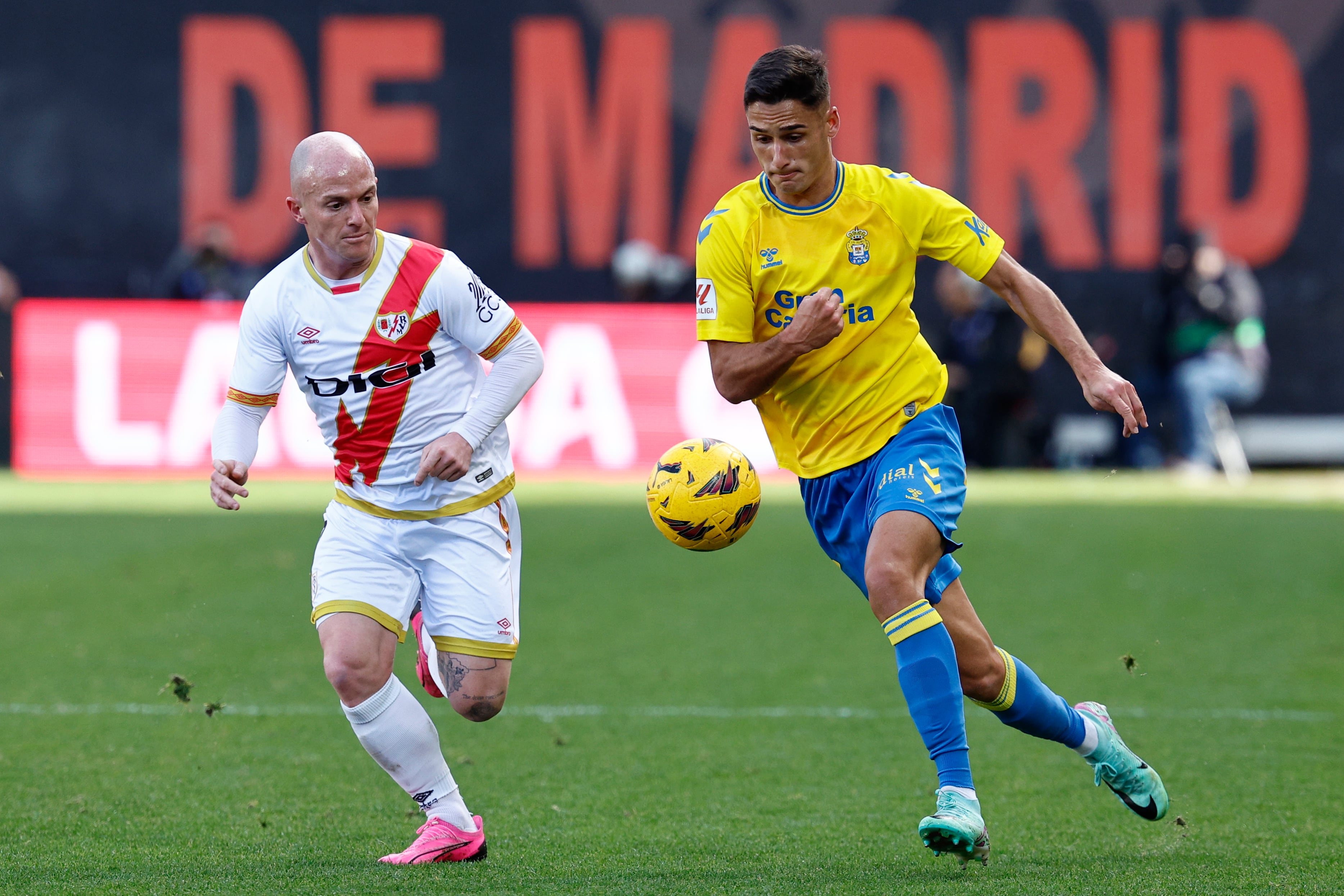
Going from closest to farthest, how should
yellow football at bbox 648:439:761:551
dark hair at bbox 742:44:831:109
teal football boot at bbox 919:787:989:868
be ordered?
teal football boot at bbox 919:787:989:868 < dark hair at bbox 742:44:831:109 < yellow football at bbox 648:439:761:551

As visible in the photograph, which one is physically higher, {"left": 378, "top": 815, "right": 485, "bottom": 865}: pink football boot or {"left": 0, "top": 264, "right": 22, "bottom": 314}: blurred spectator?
{"left": 378, "top": 815, "right": 485, "bottom": 865}: pink football boot

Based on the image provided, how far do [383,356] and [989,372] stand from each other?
13.3 m

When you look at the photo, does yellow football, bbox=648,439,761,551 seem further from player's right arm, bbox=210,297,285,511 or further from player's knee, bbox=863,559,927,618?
player's right arm, bbox=210,297,285,511

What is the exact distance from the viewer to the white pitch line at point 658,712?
7355mm

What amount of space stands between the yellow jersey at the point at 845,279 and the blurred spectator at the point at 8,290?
553 inches

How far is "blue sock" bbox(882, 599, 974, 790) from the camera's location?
4844mm

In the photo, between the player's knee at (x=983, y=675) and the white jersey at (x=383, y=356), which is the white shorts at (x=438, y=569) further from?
the player's knee at (x=983, y=675)

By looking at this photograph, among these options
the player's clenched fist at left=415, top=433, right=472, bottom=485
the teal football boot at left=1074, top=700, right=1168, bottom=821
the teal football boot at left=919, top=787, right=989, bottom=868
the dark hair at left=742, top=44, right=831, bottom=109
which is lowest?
the teal football boot at left=1074, top=700, right=1168, bottom=821

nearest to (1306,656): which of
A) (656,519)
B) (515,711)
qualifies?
(515,711)

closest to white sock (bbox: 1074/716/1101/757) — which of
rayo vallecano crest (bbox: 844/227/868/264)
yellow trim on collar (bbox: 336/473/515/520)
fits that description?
rayo vallecano crest (bbox: 844/227/868/264)

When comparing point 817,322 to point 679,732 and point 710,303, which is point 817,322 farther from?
point 679,732

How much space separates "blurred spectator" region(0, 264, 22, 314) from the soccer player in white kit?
44.0 ft

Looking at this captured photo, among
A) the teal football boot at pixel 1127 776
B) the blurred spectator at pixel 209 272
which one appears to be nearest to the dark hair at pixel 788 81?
the teal football boot at pixel 1127 776

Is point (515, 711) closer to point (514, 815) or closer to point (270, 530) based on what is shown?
point (514, 815)
